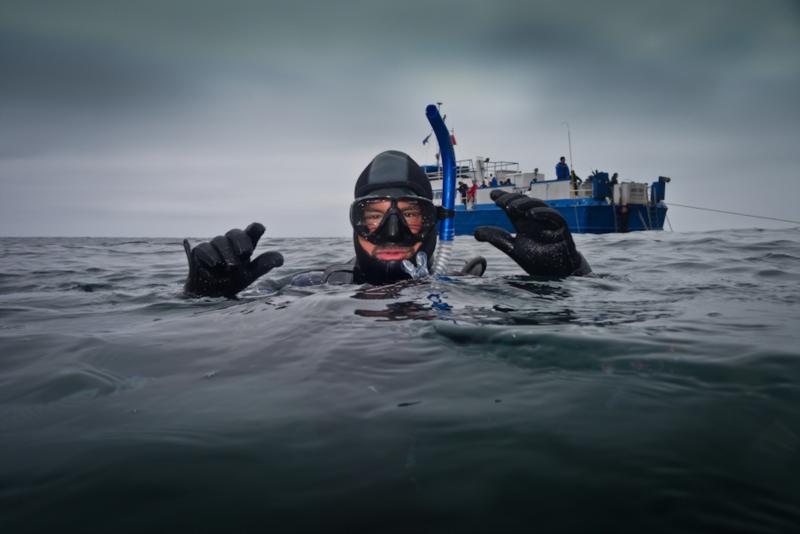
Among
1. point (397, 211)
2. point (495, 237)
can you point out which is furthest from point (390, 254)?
point (495, 237)

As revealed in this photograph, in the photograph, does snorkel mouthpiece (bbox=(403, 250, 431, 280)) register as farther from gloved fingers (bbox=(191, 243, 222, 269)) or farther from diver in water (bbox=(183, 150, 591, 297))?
gloved fingers (bbox=(191, 243, 222, 269))

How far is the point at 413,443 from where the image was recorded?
115cm

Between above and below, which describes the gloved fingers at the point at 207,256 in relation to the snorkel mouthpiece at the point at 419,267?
above

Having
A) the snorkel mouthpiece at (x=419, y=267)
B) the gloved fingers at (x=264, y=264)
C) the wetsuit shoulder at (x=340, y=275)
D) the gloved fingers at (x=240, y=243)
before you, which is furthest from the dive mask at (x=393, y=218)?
the gloved fingers at (x=240, y=243)

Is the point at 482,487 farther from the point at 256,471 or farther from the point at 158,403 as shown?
the point at 158,403

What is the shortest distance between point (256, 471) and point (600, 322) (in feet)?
6.41

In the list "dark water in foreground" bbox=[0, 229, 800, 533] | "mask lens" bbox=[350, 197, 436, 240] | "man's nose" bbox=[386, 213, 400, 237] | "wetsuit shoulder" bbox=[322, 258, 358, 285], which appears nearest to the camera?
"dark water in foreground" bbox=[0, 229, 800, 533]

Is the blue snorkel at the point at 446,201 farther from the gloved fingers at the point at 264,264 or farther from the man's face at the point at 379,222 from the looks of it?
the gloved fingers at the point at 264,264

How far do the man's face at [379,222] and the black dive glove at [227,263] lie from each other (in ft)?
2.59

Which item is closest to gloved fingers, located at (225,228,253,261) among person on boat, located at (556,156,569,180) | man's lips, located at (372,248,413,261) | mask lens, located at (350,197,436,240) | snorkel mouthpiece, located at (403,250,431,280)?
mask lens, located at (350,197,436,240)

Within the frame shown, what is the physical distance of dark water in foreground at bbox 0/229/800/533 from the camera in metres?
0.91

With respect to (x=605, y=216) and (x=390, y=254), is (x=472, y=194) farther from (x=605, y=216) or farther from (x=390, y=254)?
(x=390, y=254)

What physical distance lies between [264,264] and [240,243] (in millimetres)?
340

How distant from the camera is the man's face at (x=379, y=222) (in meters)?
3.96
